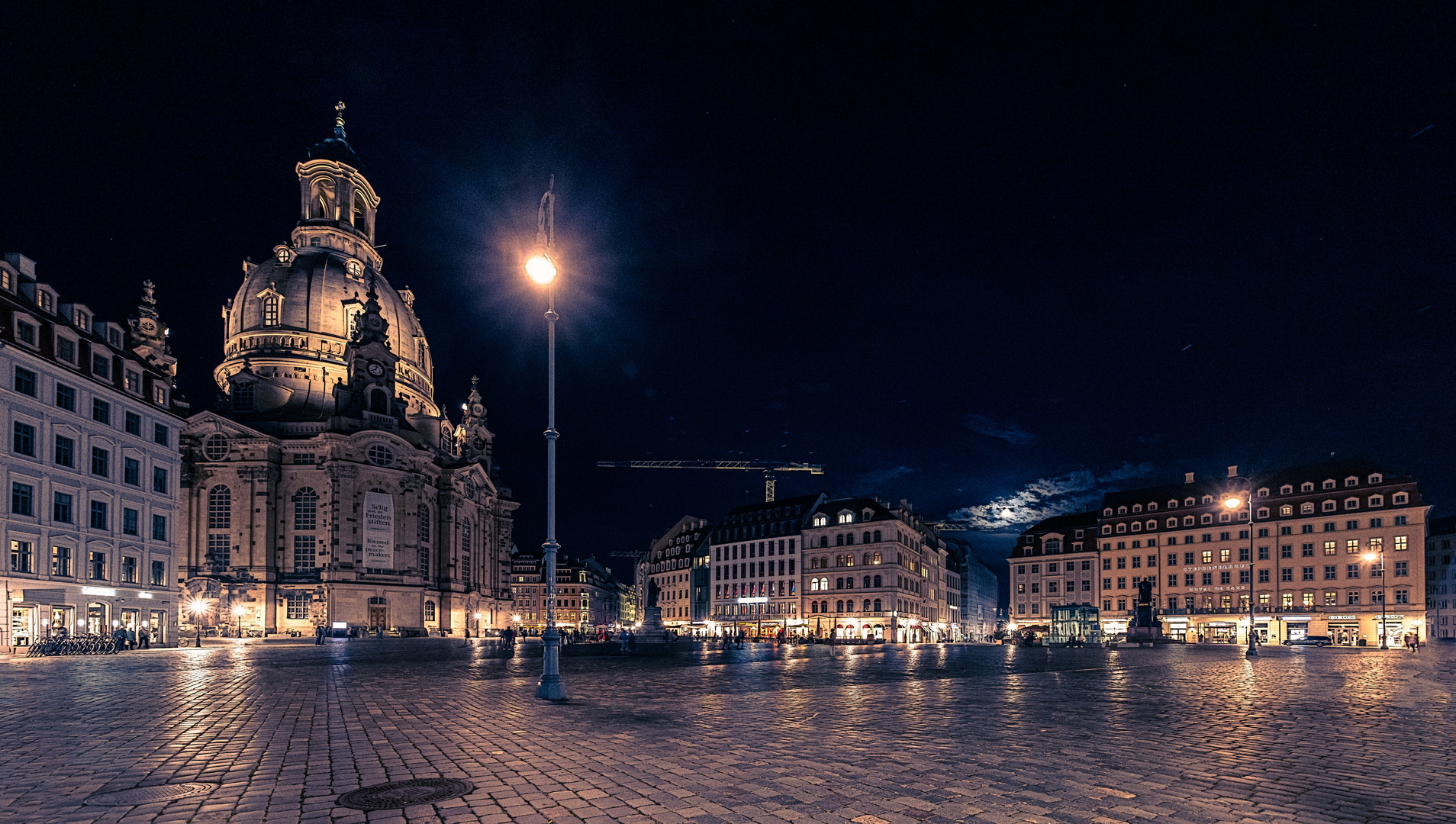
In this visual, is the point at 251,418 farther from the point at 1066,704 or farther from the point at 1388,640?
the point at 1388,640

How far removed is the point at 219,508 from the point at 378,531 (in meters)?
14.7

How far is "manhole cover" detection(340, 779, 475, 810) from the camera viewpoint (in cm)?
793

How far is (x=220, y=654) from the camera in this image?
4131 cm

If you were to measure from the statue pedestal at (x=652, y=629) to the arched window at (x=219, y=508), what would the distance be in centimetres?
4268

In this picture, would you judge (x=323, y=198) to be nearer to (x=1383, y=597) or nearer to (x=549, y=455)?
(x=549, y=455)

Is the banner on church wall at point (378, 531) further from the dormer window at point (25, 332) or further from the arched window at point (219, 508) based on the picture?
the dormer window at point (25, 332)

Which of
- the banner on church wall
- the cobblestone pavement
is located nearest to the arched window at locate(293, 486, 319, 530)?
the banner on church wall

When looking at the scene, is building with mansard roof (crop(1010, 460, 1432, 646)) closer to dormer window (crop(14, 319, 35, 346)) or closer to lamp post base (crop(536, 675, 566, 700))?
lamp post base (crop(536, 675, 566, 700))

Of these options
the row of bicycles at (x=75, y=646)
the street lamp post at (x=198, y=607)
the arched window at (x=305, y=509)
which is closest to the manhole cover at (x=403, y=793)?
the row of bicycles at (x=75, y=646)

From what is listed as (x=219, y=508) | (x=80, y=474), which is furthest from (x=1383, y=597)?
(x=219, y=508)

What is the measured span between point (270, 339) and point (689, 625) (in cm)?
6821

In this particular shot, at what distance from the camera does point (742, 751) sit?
10.8 meters

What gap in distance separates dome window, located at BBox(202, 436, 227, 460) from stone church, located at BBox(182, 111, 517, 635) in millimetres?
105

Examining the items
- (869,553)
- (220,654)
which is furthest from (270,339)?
(869,553)
